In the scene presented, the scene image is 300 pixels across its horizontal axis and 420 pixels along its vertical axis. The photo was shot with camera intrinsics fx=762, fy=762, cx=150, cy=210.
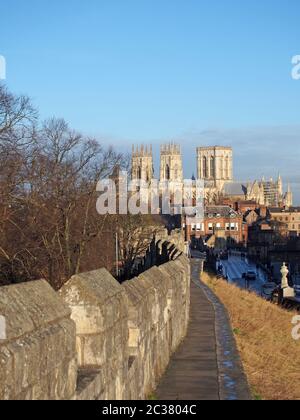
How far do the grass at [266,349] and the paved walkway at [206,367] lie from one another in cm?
34

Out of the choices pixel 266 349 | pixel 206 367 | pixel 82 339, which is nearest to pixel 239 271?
pixel 266 349

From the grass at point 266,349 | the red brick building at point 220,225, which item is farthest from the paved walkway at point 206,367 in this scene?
the red brick building at point 220,225

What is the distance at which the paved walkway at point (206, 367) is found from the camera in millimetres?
8727

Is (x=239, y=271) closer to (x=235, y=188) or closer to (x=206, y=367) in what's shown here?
(x=206, y=367)

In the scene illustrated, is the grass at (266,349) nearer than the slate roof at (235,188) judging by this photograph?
Yes

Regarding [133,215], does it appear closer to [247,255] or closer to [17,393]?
[17,393]

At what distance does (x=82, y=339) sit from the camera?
5.48 metres

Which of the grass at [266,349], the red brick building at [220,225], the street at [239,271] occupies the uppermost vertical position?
the red brick building at [220,225]

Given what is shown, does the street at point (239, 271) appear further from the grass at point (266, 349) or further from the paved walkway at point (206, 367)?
the paved walkway at point (206, 367)

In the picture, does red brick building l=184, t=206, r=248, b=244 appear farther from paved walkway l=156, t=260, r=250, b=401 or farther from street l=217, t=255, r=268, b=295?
paved walkway l=156, t=260, r=250, b=401

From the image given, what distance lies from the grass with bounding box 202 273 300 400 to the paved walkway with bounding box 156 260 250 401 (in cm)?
34

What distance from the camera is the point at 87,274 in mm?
5859

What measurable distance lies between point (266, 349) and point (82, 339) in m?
9.46
